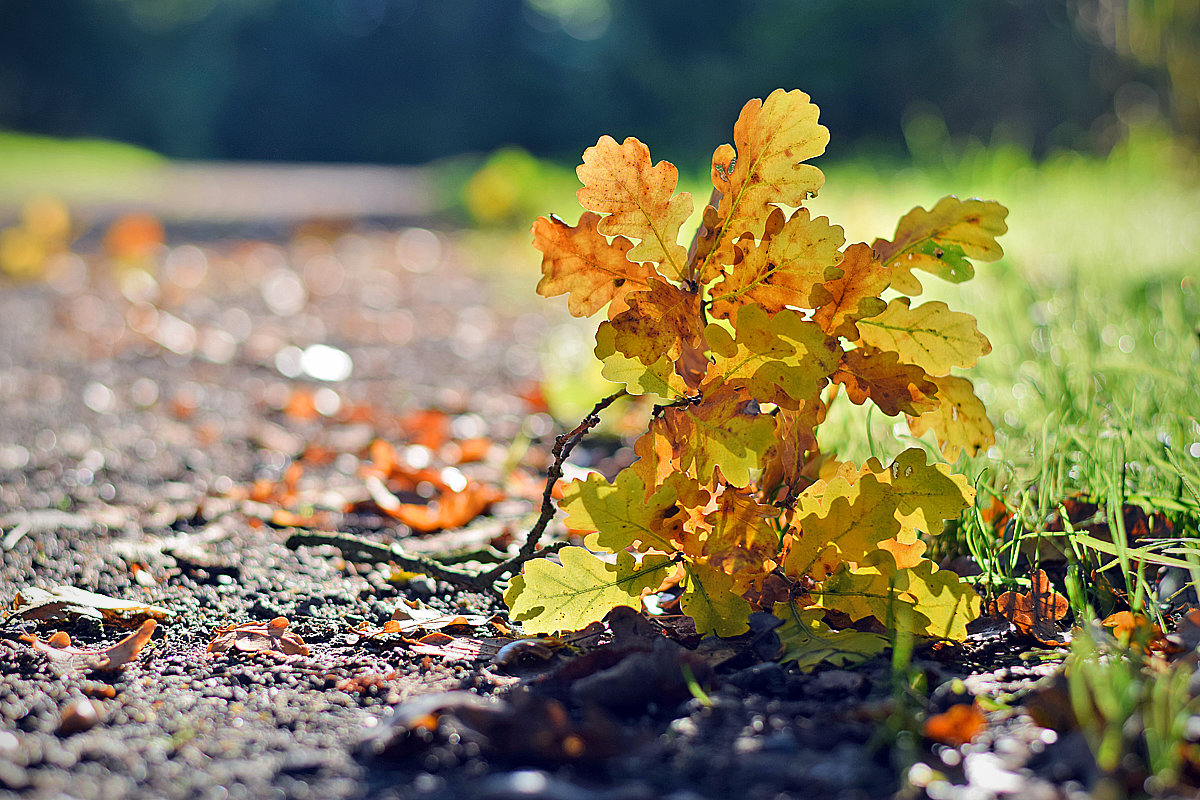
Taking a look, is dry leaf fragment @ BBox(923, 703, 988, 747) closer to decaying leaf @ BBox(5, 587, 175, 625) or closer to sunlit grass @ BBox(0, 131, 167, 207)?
decaying leaf @ BBox(5, 587, 175, 625)

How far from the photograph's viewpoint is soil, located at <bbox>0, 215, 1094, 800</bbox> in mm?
931

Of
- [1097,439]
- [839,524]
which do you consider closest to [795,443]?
[839,524]

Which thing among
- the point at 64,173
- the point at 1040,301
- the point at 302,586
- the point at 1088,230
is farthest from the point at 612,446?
the point at 64,173

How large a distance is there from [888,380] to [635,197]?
1.24ft

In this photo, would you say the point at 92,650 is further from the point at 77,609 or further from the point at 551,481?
the point at 551,481

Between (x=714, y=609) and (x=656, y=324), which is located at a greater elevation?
(x=656, y=324)

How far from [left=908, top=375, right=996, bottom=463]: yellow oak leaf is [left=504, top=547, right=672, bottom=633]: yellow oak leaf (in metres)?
0.39

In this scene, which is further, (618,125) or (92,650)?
(618,125)

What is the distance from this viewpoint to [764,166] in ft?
3.84

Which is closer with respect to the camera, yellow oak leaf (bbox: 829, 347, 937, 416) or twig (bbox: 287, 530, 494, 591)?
yellow oak leaf (bbox: 829, 347, 937, 416)

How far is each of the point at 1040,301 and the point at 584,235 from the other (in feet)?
6.25

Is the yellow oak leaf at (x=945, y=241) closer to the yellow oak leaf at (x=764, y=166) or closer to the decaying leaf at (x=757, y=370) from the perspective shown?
the decaying leaf at (x=757, y=370)

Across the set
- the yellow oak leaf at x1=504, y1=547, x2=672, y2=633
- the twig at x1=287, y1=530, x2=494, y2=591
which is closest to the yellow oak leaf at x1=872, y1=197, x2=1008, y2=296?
the yellow oak leaf at x1=504, y1=547, x2=672, y2=633

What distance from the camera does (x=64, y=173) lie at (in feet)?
50.1
